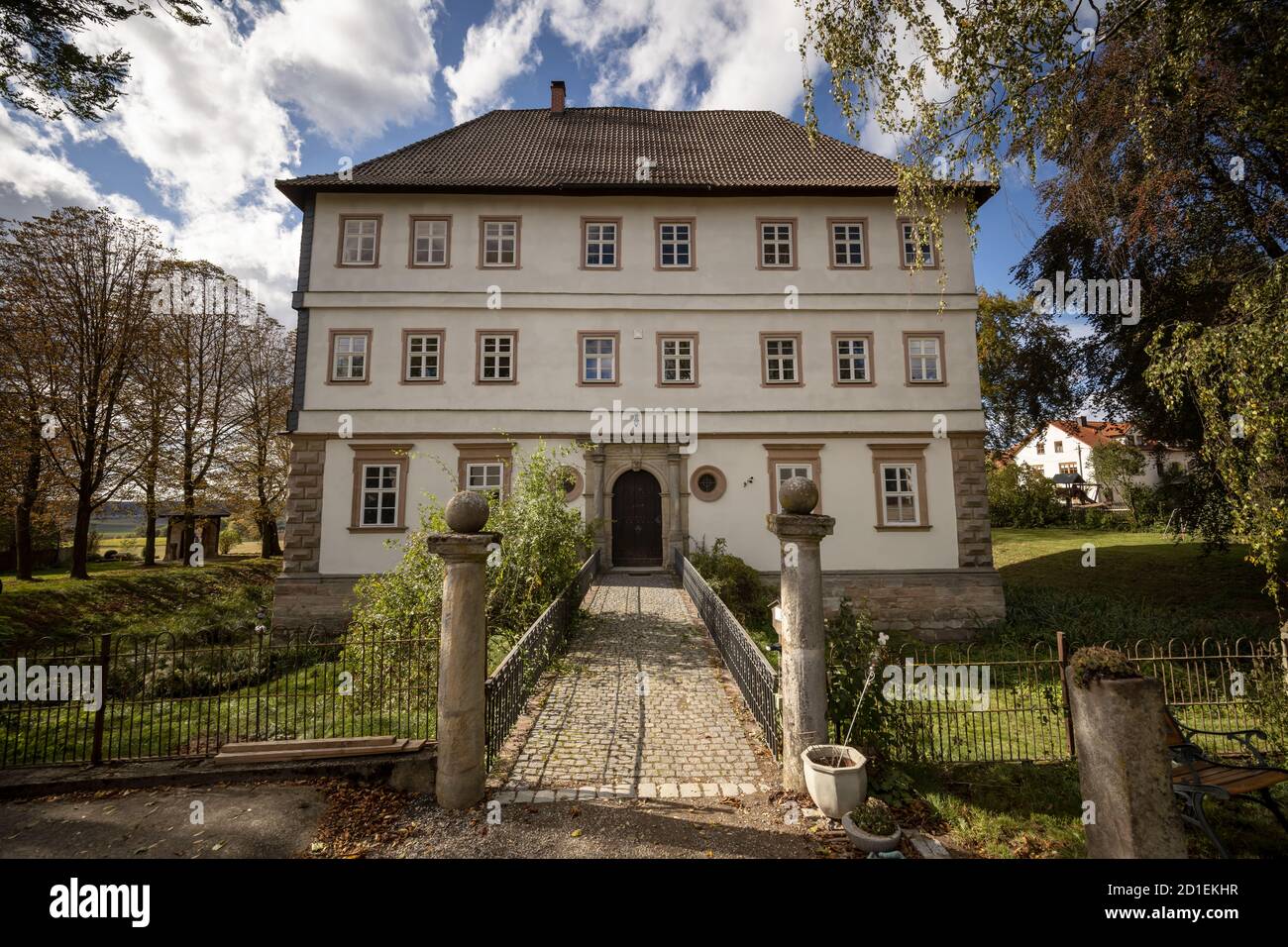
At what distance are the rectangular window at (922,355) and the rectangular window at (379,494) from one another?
585 inches

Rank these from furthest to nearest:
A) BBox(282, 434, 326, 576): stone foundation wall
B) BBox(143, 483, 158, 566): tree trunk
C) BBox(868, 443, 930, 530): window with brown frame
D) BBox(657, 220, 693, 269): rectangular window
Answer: BBox(143, 483, 158, 566): tree trunk < BBox(657, 220, 693, 269): rectangular window < BBox(868, 443, 930, 530): window with brown frame < BBox(282, 434, 326, 576): stone foundation wall

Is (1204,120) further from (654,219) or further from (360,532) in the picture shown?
(360,532)

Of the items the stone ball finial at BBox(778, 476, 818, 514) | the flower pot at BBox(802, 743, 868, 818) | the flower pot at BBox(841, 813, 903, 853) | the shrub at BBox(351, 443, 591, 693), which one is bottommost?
the flower pot at BBox(841, 813, 903, 853)

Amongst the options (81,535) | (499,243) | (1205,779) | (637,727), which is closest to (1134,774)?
(1205,779)

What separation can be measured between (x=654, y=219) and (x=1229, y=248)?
12882 millimetres

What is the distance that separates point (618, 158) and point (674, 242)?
3.96 metres

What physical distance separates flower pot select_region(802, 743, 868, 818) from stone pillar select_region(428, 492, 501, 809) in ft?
9.22

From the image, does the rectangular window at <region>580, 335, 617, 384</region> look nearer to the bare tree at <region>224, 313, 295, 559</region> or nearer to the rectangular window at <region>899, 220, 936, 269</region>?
the rectangular window at <region>899, 220, 936, 269</region>

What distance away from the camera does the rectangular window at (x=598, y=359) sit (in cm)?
1580

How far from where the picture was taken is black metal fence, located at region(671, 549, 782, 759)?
557cm

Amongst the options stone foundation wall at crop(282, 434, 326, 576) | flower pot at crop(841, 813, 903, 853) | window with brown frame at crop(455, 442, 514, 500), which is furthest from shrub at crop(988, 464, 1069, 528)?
stone foundation wall at crop(282, 434, 326, 576)

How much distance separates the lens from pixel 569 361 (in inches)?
620

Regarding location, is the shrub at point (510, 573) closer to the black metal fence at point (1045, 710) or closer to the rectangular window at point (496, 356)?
the black metal fence at point (1045, 710)
